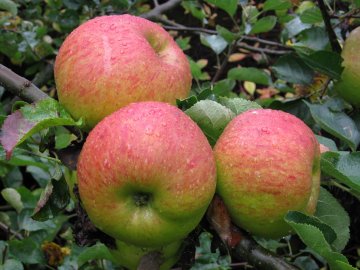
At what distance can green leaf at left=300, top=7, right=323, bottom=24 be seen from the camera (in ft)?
4.41

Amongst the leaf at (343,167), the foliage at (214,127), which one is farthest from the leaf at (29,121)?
the leaf at (343,167)

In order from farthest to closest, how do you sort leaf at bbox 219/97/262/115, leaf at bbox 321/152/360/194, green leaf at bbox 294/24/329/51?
green leaf at bbox 294/24/329/51
leaf at bbox 219/97/262/115
leaf at bbox 321/152/360/194

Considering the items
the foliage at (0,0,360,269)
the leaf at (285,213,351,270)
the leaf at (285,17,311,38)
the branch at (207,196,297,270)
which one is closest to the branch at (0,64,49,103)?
the foliage at (0,0,360,269)

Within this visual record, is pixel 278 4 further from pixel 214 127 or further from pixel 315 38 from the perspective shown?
pixel 214 127

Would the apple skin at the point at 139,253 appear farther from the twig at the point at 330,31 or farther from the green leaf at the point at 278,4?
the green leaf at the point at 278,4

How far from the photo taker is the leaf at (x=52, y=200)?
78 centimetres

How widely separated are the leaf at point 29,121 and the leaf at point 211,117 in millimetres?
153

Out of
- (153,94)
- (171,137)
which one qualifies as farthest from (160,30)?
(171,137)

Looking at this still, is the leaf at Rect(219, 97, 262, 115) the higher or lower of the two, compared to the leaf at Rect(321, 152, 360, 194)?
higher

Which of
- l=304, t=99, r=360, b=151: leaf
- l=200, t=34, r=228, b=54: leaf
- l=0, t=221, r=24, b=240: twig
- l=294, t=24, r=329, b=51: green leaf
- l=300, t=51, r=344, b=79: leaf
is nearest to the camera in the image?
l=304, t=99, r=360, b=151: leaf

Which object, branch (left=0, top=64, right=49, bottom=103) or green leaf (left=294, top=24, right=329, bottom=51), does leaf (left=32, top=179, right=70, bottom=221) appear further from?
green leaf (left=294, top=24, right=329, bottom=51)

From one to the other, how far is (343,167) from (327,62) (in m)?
0.41

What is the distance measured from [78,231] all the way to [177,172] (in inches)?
8.0

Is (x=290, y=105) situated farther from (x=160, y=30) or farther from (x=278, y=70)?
(x=160, y=30)
